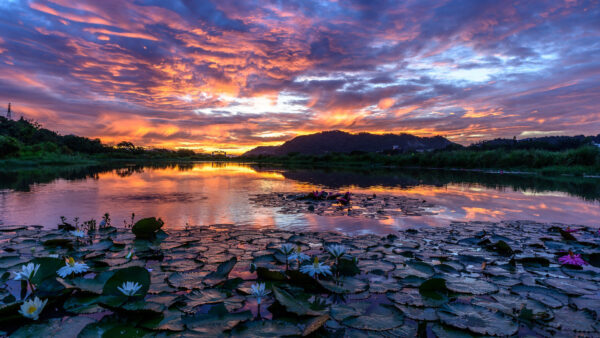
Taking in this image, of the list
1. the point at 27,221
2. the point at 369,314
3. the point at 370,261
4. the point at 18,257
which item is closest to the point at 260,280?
the point at 369,314

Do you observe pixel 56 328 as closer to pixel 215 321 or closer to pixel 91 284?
pixel 91 284

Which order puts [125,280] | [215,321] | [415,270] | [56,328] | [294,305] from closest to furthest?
[56,328]
[215,321]
[294,305]
[125,280]
[415,270]

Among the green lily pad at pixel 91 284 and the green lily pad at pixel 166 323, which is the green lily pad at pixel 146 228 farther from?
the green lily pad at pixel 166 323

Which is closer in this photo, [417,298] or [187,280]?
[417,298]

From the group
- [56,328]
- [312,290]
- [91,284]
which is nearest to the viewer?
[56,328]

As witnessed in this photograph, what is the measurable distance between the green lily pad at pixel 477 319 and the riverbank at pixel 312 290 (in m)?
0.01

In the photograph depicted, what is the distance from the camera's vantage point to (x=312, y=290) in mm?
3713

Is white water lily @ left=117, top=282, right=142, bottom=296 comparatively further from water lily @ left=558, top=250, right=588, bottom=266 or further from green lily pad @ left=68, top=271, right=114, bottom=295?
water lily @ left=558, top=250, right=588, bottom=266

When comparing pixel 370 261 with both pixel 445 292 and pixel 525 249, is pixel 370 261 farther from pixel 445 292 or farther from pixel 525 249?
pixel 525 249

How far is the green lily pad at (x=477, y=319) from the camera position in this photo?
2.83 meters

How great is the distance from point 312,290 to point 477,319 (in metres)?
1.84

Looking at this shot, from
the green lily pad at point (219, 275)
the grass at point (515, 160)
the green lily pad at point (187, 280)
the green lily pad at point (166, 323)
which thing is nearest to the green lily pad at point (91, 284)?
the green lily pad at point (187, 280)

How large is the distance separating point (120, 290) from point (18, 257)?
2997 mm

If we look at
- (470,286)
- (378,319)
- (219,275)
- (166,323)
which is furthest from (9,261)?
(470,286)
